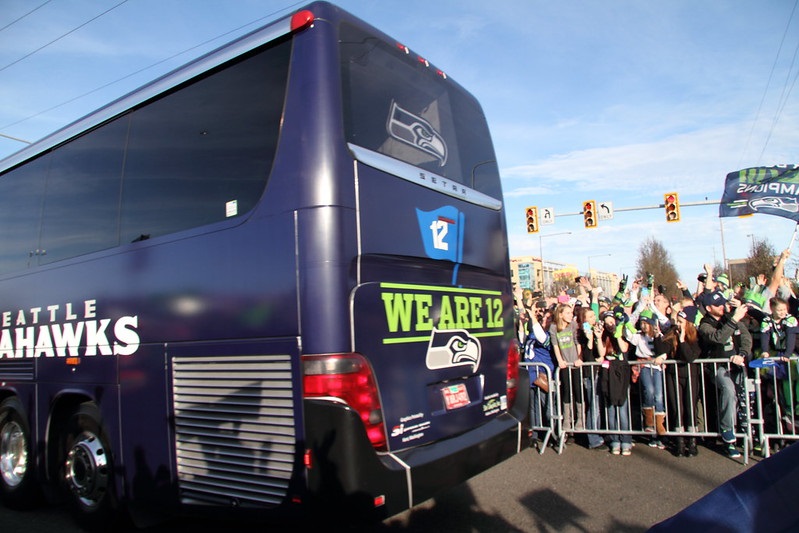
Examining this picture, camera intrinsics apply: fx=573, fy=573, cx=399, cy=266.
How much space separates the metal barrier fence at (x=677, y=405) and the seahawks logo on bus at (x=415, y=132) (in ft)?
13.1

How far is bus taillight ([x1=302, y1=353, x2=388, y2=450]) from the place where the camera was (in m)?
3.39

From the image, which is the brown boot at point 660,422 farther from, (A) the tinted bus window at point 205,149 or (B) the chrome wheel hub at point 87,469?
(B) the chrome wheel hub at point 87,469

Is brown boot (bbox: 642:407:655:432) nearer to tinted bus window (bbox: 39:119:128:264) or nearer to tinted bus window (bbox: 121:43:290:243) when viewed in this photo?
tinted bus window (bbox: 121:43:290:243)

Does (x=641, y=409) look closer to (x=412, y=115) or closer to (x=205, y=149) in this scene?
(x=412, y=115)

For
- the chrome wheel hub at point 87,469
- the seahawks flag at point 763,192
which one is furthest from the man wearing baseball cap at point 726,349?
the chrome wheel hub at point 87,469

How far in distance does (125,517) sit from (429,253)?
320 cm

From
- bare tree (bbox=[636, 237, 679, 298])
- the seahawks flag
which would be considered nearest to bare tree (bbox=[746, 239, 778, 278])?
bare tree (bbox=[636, 237, 679, 298])

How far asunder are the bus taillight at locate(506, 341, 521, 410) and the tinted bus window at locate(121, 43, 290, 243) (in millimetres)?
2810

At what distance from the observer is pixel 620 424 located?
733cm

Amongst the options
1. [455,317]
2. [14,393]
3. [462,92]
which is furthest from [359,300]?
[14,393]

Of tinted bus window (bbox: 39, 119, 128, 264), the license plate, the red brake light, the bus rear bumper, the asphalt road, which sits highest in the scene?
the red brake light

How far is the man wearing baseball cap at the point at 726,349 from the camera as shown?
268 inches

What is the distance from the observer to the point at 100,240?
16.3ft

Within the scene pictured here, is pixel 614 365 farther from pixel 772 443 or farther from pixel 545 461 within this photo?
pixel 772 443
